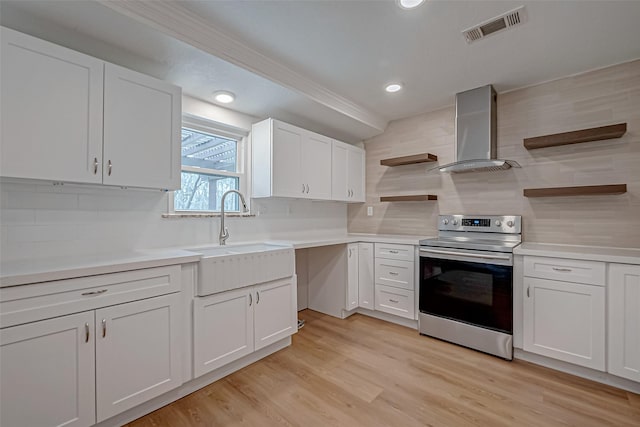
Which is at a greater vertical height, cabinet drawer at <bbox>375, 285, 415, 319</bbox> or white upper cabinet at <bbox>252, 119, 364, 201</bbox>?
white upper cabinet at <bbox>252, 119, 364, 201</bbox>

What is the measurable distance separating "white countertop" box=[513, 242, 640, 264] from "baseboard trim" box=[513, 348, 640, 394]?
82 cm

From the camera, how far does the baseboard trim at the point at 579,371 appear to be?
6.50 ft

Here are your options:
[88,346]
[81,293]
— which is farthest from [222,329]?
[81,293]

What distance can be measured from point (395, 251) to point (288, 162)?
1466 mm

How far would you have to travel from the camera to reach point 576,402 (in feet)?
6.07

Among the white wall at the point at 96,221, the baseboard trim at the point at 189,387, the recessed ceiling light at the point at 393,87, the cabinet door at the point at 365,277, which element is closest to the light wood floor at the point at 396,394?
→ the baseboard trim at the point at 189,387

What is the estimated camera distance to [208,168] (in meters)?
2.69

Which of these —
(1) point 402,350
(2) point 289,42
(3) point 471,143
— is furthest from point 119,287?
(3) point 471,143

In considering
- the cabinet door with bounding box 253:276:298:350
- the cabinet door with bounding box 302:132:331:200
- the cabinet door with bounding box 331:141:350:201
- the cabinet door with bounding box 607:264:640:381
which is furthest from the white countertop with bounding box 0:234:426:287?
the cabinet door with bounding box 607:264:640:381

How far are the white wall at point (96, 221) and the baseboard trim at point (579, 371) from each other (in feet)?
8.54

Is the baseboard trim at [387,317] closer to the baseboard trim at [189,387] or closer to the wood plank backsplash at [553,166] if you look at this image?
the wood plank backsplash at [553,166]

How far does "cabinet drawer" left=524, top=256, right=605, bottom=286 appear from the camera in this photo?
2017 mm

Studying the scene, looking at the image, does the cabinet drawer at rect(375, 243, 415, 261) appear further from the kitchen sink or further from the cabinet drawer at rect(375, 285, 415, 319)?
the kitchen sink

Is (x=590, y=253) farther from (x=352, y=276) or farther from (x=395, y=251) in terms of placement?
(x=352, y=276)
